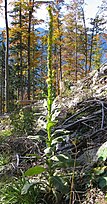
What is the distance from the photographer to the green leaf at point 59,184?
2.95 meters

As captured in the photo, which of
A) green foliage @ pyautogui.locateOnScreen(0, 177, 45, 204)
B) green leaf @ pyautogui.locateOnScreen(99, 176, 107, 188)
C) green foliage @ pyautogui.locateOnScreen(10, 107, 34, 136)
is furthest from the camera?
green foliage @ pyautogui.locateOnScreen(10, 107, 34, 136)

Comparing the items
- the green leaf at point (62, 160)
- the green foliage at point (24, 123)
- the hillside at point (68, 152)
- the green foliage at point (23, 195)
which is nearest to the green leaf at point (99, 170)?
the hillside at point (68, 152)

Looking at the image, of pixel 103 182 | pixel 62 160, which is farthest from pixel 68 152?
pixel 103 182

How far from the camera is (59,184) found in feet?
9.75

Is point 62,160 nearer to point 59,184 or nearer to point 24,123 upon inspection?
point 59,184

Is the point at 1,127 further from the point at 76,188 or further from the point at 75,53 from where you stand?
the point at 75,53

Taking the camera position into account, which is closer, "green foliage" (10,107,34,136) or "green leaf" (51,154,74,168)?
"green leaf" (51,154,74,168)

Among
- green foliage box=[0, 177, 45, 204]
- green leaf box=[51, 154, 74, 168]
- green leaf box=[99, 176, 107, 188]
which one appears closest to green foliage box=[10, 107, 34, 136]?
green foliage box=[0, 177, 45, 204]

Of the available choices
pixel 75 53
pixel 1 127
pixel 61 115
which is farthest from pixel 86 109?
pixel 75 53

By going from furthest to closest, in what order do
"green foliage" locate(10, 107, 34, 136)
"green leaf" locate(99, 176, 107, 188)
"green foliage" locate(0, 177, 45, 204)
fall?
"green foliage" locate(10, 107, 34, 136)
"green foliage" locate(0, 177, 45, 204)
"green leaf" locate(99, 176, 107, 188)

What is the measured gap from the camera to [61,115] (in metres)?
5.32

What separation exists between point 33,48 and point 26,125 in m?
19.2

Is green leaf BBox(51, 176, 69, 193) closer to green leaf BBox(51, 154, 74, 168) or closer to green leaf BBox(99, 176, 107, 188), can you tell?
green leaf BBox(51, 154, 74, 168)

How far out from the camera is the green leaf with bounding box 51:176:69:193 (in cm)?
295
